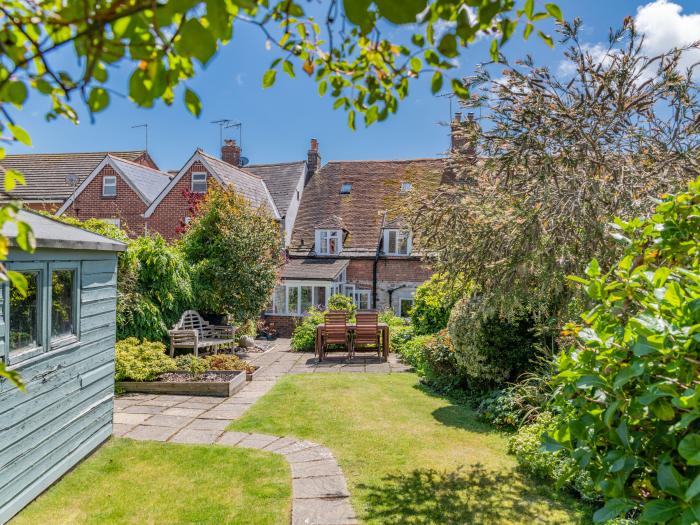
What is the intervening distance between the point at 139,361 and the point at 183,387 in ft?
4.02

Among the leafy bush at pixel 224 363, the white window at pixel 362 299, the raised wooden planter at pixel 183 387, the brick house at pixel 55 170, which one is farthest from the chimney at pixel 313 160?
the raised wooden planter at pixel 183 387

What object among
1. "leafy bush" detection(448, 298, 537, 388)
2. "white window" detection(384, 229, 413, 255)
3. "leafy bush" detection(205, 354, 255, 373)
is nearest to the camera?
"leafy bush" detection(448, 298, 537, 388)

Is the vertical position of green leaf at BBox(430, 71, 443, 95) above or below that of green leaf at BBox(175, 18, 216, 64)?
above

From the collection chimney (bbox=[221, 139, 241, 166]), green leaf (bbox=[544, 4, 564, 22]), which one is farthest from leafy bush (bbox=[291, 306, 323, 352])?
chimney (bbox=[221, 139, 241, 166])

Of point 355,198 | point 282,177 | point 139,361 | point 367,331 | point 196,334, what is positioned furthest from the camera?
point 282,177

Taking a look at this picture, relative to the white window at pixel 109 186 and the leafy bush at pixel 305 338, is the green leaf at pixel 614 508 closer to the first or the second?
the leafy bush at pixel 305 338

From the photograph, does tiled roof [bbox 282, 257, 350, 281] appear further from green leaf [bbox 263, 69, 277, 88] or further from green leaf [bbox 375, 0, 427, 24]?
green leaf [bbox 375, 0, 427, 24]

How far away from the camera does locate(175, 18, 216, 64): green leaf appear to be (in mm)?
1151

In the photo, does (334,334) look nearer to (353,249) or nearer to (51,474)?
(353,249)

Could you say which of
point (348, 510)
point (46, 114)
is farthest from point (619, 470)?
point (348, 510)

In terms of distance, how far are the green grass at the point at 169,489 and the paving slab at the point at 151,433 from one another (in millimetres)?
301

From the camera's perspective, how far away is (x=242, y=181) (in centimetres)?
2294

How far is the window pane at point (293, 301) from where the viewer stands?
20.5 meters

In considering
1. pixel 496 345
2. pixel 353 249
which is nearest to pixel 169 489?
pixel 496 345
